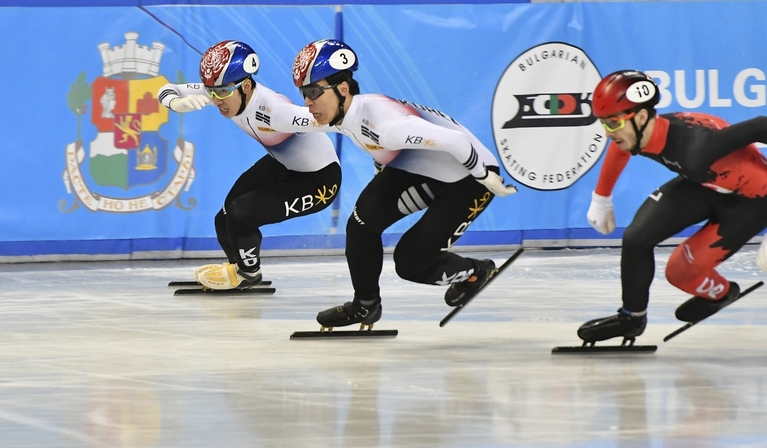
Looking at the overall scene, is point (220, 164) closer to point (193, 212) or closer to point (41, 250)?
point (193, 212)

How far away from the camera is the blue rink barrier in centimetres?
842

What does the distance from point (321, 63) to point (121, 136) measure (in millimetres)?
3804

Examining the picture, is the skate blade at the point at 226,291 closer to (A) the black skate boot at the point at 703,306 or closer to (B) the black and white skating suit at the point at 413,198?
(B) the black and white skating suit at the point at 413,198

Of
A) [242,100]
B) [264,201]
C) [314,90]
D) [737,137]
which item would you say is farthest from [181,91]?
[737,137]

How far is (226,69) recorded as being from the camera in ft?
20.4

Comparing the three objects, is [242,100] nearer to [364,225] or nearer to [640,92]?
[364,225]

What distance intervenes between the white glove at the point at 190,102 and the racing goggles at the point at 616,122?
269cm

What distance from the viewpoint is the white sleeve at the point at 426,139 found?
4.90 meters

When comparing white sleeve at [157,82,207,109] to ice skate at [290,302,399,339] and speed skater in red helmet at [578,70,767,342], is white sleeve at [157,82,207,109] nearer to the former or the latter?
ice skate at [290,302,399,339]

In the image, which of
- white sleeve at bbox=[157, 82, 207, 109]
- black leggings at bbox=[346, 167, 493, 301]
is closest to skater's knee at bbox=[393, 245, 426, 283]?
black leggings at bbox=[346, 167, 493, 301]

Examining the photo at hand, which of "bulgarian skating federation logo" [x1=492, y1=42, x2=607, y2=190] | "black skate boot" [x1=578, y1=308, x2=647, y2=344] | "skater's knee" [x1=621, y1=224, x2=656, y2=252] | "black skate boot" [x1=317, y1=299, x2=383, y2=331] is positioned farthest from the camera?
"bulgarian skating federation logo" [x1=492, y1=42, x2=607, y2=190]

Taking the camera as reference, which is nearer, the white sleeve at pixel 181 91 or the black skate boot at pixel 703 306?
the black skate boot at pixel 703 306

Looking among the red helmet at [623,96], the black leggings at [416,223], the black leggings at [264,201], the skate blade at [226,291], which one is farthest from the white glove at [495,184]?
the skate blade at [226,291]

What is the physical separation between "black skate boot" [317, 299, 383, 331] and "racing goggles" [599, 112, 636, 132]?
Result: 1.45m
